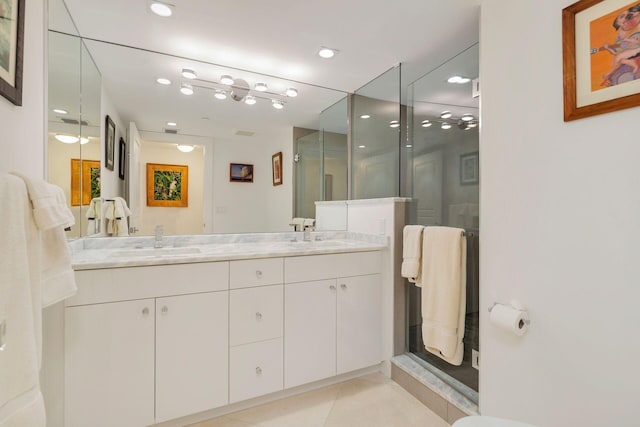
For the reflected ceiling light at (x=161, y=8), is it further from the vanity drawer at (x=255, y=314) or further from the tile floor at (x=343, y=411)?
the tile floor at (x=343, y=411)

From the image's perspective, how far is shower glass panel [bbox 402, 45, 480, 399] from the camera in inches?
68.0

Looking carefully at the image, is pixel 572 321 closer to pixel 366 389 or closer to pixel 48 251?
pixel 366 389

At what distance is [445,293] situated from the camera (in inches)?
67.3

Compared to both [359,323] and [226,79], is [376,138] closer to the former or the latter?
[226,79]

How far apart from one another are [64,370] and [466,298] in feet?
6.72

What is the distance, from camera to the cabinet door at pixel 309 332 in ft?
6.14

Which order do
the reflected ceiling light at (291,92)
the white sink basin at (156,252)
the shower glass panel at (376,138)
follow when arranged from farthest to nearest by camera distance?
the reflected ceiling light at (291,92)
the shower glass panel at (376,138)
the white sink basin at (156,252)

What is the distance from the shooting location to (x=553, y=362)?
123 cm

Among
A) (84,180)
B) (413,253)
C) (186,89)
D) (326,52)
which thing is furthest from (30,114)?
(413,253)

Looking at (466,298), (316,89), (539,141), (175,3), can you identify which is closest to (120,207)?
(175,3)

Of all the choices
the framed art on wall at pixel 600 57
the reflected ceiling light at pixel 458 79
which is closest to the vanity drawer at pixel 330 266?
the reflected ceiling light at pixel 458 79

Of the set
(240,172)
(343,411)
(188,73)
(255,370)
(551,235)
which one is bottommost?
(343,411)

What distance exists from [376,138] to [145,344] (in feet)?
6.95

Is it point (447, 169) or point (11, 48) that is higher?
point (11, 48)
